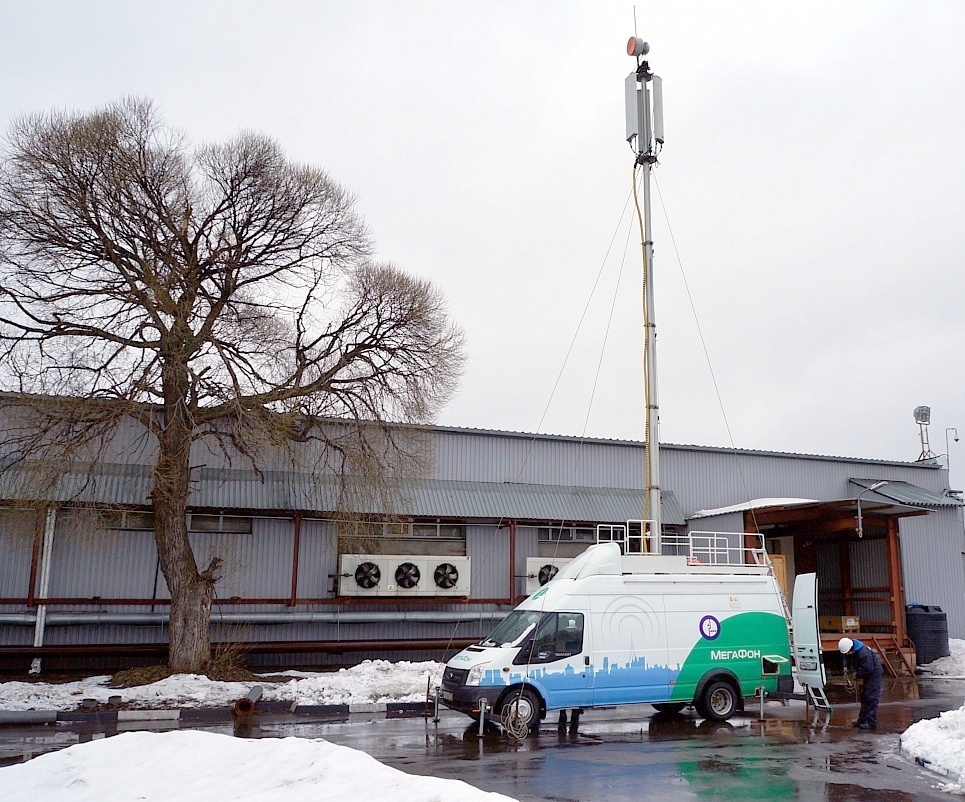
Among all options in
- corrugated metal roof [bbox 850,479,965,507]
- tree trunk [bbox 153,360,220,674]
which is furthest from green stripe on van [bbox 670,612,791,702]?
corrugated metal roof [bbox 850,479,965,507]

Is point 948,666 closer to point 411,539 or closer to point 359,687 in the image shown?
point 411,539

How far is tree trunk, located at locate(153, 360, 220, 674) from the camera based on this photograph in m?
18.2

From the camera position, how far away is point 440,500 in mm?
23625

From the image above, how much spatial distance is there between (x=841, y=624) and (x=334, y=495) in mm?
14110

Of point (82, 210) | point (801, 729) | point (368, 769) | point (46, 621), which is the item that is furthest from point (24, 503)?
point (801, 729)

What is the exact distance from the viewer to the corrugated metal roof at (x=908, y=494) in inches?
1108

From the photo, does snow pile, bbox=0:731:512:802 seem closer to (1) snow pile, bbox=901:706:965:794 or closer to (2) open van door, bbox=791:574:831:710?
(1) snow pile, bbox=901:706:965:794

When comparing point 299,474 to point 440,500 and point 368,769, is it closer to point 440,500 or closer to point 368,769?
point 440,500

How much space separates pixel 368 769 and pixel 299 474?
548 inches

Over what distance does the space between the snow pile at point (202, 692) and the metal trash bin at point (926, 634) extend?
48.8ft

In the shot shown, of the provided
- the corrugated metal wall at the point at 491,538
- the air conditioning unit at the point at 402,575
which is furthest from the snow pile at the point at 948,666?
the air conditioning unit at the point at 402,575

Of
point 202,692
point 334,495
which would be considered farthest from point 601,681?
point 334,495

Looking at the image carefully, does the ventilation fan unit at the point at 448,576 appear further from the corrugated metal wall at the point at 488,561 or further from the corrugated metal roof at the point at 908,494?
the corrugated metal roof at the point at 908,494

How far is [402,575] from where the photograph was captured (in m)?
22.7
